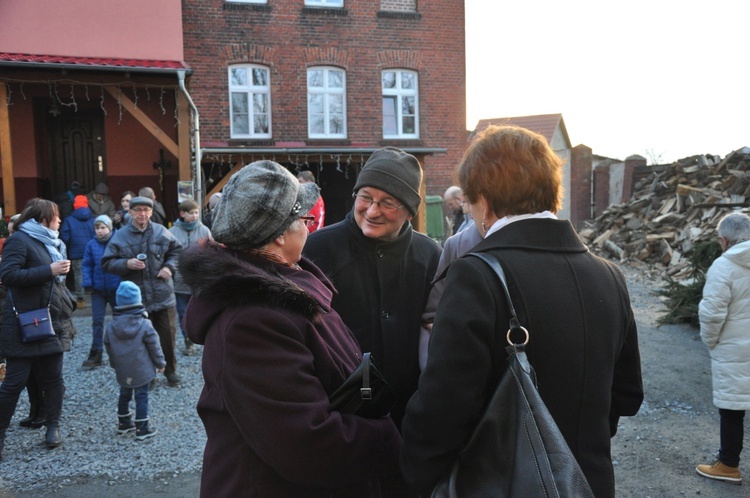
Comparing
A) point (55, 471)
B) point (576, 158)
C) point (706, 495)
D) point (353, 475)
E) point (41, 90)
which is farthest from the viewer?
point (576, 158)

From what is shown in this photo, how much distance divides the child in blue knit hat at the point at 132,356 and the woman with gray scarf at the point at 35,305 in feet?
1.31

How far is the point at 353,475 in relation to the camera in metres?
1.84

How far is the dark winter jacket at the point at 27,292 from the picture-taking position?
4.89 meters

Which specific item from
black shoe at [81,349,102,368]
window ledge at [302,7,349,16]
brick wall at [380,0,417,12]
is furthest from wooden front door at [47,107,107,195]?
black shoe at [81,349,102,368]

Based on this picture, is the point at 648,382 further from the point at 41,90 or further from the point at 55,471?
the point at 41,90

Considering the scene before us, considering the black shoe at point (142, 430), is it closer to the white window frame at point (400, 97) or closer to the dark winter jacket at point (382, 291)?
the dark winter jacket at point (382, 291)

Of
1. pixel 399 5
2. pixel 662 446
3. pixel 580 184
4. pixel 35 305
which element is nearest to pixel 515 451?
pixel 662 446

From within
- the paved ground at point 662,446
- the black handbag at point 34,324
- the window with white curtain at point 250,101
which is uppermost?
the window with white curtain at point 250,101

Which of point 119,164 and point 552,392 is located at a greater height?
point 119,164

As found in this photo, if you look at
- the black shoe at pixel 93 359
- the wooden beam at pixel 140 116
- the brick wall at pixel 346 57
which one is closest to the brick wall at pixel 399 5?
the brick wall at pixel 346 57

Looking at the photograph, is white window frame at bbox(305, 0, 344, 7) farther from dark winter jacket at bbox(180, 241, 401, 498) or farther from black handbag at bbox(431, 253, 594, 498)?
black handbag at bbox(431, 253, 594, 498)

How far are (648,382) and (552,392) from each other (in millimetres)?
5727

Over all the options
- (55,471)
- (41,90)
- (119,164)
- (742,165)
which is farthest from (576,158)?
(55,471)

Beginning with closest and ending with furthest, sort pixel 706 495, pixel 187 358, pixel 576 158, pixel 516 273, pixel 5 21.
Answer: pixel 516 273, pixel 706 495, pixel 187 358, pixel 5 21, pixel 576 158
